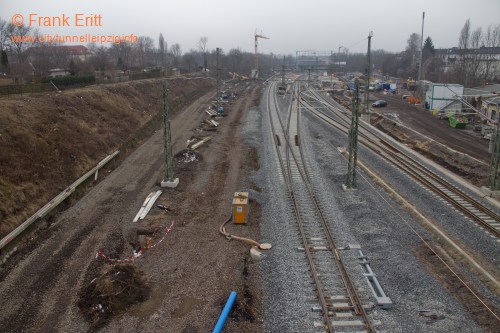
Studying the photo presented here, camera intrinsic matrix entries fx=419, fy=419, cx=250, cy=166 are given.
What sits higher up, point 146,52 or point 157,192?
point 146,52

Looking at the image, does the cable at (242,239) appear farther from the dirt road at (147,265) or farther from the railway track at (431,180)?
the railway track at (431,180)

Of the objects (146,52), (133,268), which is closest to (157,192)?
(133,268)

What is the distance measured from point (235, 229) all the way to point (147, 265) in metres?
4.07

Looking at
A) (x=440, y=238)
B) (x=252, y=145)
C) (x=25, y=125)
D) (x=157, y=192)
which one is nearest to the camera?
(x=440, y=238)

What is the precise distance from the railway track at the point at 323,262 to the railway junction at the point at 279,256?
0.05 m

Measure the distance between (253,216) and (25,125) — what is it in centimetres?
1477

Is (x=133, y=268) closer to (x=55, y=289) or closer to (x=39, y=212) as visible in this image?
(x=55, y=289)

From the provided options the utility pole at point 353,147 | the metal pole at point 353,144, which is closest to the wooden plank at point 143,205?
the utility pole at point 353,147

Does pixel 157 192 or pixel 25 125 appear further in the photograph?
pixel 25 125

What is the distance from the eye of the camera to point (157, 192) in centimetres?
2088

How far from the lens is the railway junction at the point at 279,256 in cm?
1122

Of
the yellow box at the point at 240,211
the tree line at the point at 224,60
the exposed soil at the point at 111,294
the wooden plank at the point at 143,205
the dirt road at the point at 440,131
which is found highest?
the tree line at the point at 224,60

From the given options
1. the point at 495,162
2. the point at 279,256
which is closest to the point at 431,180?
the point at 495,162

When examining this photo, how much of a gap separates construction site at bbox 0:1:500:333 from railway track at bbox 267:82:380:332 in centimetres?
6
